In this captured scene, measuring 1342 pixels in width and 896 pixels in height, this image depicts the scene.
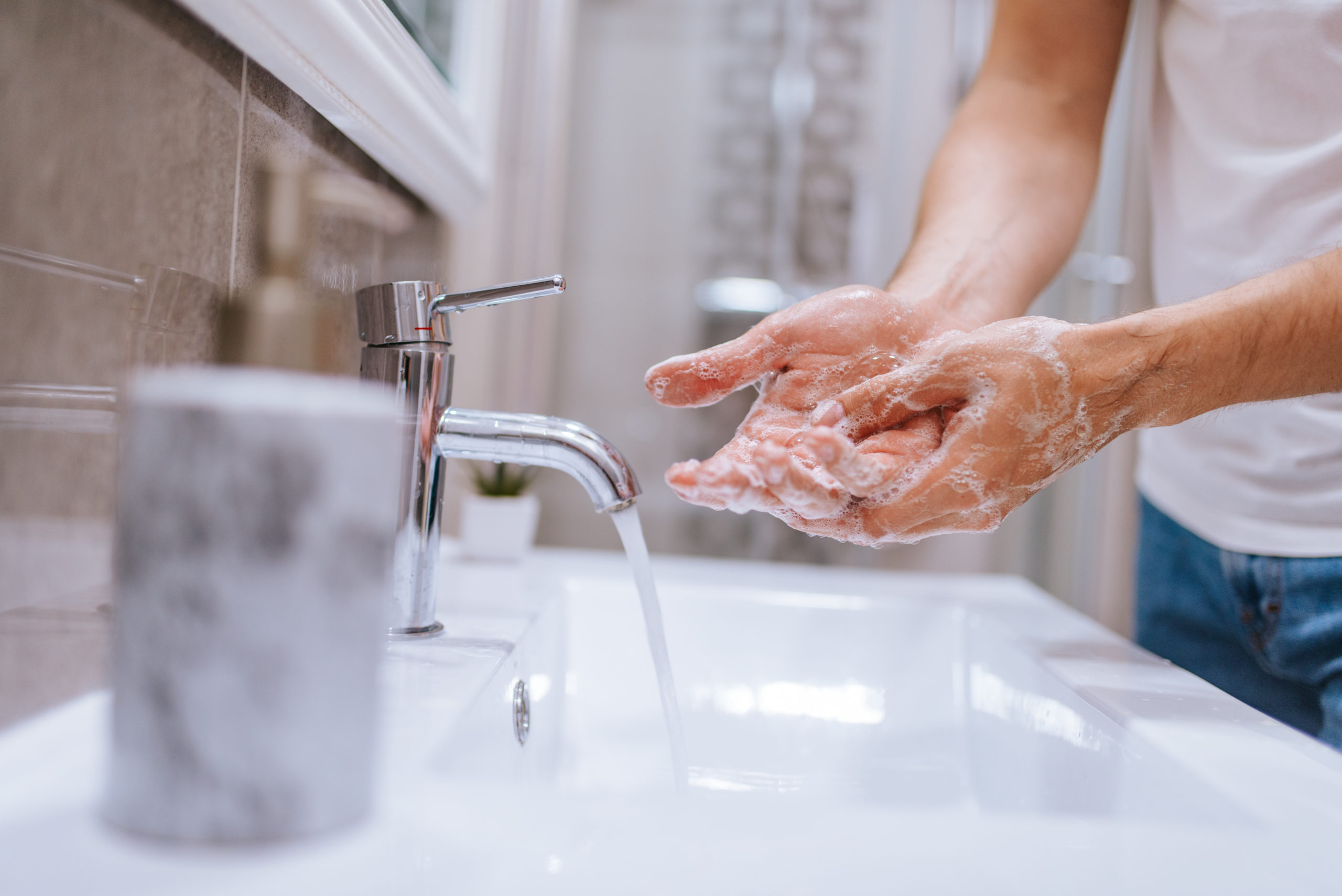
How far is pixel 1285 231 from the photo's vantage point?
58cm

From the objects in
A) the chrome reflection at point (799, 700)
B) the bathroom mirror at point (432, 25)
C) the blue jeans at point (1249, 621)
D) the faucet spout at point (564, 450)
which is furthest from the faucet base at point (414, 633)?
the blue jeans at point (1249, 621)

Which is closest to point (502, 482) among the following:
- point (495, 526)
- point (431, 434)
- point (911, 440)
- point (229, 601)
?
point (495, 526)

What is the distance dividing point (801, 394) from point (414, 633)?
272 mm

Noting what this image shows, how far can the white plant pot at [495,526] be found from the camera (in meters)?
0.74

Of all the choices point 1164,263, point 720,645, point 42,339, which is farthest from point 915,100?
point 42,339

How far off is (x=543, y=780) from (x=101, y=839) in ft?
0.96

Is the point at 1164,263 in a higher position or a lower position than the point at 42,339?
higher

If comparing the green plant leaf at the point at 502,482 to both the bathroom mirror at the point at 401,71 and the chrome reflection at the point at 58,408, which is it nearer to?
the bathroom mirror at the point at 401,71

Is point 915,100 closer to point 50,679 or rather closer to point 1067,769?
point 1067,769

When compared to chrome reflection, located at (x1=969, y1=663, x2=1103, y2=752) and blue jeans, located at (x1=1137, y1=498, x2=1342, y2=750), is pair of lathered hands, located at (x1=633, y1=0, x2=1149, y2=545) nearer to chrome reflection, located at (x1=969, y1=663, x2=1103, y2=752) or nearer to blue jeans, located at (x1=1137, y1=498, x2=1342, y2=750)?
chrome reflection, located at (x1=969, y1=663, x2=1103, y2=752)

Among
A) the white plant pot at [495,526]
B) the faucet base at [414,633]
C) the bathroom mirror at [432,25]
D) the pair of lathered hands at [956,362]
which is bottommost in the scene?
the faucet base at [414,633]

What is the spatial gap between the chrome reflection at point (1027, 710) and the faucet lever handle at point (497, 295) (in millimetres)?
364

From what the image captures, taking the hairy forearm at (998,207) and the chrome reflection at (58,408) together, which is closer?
the chrome reflection at (58,408)

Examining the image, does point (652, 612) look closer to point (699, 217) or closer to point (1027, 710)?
point (1027, 710)
